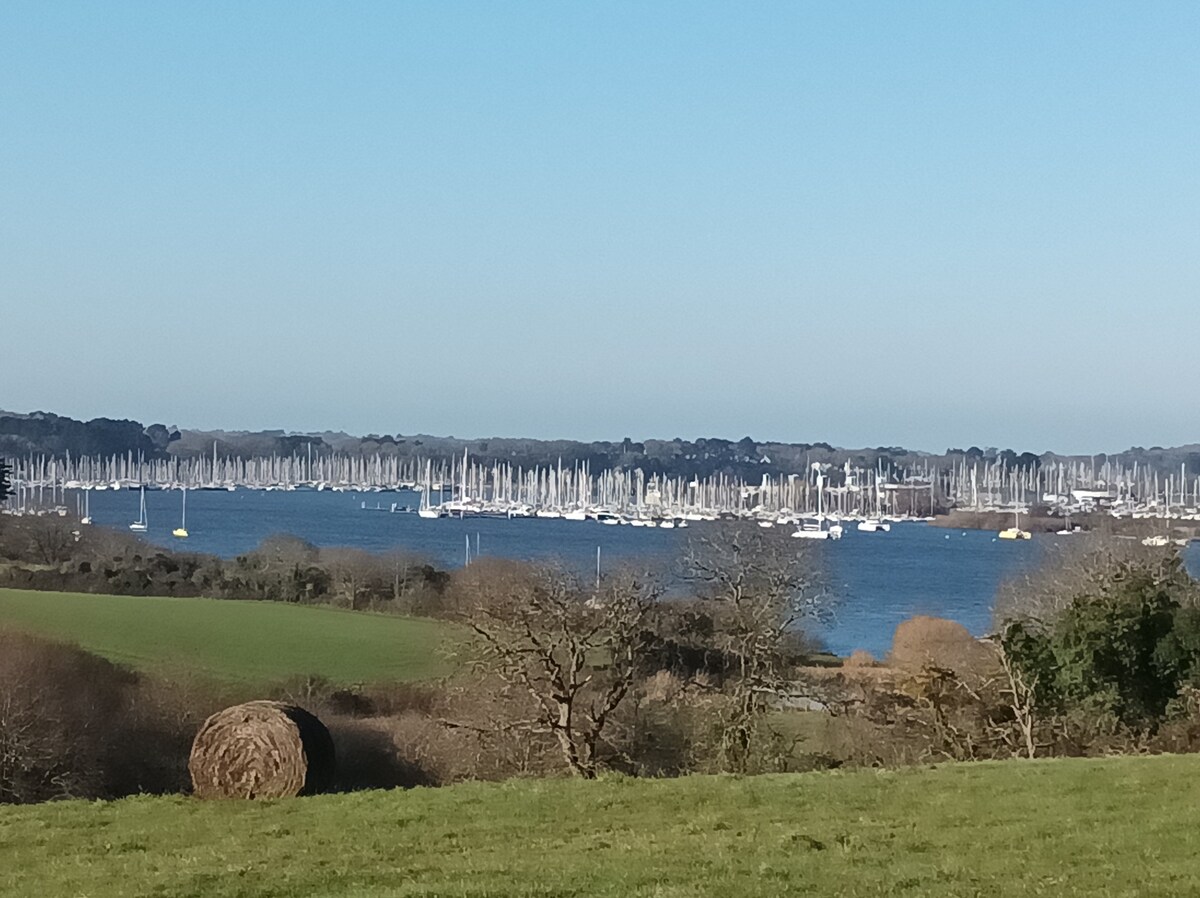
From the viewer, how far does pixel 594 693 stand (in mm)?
30609

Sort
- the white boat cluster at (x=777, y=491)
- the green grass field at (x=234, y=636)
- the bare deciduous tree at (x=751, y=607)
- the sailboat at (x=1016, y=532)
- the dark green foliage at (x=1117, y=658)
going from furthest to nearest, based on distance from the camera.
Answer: the white boat cluster at (x=777, y=491) < the sailboat at (x=1016, y=532) < the green grass field at (x=234, y=636) < the bare deciduous tree at (x=751, y=607) < the dark green foliage at (x=1117, y=658)

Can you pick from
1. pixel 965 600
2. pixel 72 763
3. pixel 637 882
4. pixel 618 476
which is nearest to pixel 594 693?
pixel 72 763

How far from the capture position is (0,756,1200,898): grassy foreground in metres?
10.6

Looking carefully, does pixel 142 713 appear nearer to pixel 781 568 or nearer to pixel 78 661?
pixel 78 661

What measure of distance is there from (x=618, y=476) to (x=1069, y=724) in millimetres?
130735

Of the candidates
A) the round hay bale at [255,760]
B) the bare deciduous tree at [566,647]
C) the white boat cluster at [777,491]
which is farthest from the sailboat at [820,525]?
the round hay bale at [255,760]

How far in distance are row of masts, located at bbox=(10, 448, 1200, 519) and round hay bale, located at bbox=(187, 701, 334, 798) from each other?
370ft

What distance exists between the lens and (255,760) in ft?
60.0

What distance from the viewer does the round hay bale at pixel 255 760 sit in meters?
18.1

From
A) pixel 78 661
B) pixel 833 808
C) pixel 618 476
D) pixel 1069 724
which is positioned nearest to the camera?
pixel 833 808

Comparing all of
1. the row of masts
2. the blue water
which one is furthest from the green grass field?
the row of masts

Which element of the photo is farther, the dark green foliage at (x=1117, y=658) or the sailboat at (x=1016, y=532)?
Answer: the sailboat at (x=1016, y=532)

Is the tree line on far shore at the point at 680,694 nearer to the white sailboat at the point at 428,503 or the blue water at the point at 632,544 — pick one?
the blue water at the point at 632,544

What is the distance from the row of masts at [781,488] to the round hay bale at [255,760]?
113 meters
